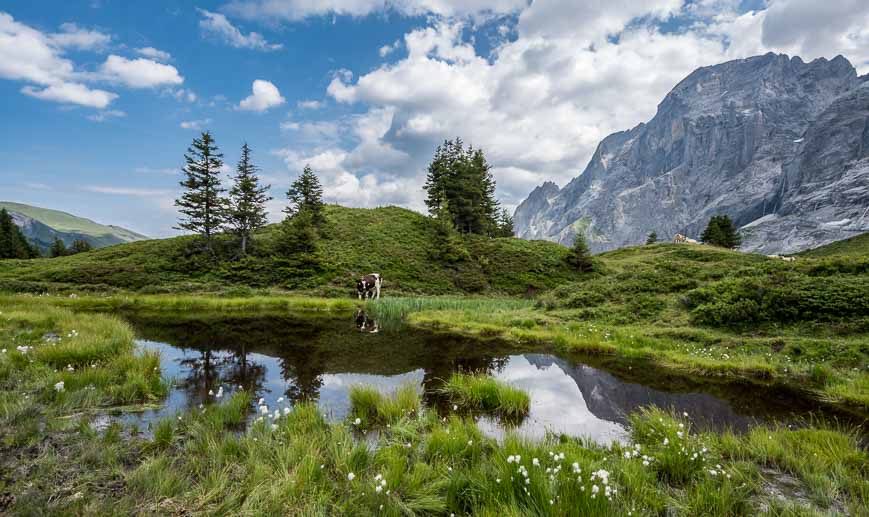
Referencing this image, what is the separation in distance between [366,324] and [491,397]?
13.0 metres

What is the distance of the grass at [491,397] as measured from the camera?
8031 millimetres

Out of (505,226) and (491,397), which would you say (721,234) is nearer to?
(505,226)

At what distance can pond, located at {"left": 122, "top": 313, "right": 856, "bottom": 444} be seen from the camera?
25.5 ft

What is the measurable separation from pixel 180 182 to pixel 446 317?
34.1m

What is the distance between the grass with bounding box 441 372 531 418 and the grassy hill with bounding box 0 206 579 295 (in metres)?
27.9

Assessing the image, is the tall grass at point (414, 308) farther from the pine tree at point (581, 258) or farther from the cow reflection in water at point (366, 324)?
the pine tree at point (581, 258)

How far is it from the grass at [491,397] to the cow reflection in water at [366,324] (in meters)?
9.81

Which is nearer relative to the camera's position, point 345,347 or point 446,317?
point 345,347

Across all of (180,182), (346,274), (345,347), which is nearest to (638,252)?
(346,274)

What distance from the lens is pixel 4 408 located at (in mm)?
6156

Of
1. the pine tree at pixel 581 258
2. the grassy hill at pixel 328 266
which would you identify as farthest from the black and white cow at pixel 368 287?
the pine tree at pixel 581 258

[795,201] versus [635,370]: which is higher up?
[795,201]

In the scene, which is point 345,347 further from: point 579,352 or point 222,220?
point 222,220

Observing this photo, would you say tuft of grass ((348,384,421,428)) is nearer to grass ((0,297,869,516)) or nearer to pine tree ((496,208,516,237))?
grass ((0,297,869,516))
